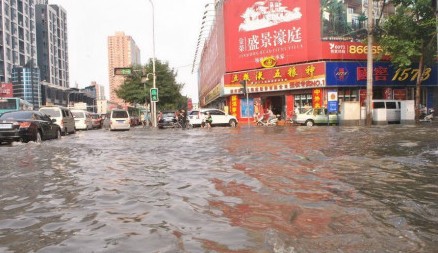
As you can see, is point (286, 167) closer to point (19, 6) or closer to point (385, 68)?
point (385, 68)

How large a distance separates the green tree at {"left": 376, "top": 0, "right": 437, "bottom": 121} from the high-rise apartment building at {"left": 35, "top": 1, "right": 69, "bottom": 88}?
74597 mm

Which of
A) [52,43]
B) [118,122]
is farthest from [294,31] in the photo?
[52,43]

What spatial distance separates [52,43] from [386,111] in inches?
3338

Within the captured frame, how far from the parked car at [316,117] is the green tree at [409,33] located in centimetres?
603

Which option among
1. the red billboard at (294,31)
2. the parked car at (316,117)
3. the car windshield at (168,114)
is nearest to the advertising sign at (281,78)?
the red billboard at (294,31)

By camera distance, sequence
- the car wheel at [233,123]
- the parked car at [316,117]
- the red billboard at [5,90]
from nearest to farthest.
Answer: the parked car at [316,117]
the car wheel at [233,123]
the red billboard at [5,90]

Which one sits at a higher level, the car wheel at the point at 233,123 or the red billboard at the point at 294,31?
the red billboard at the point at 294,31

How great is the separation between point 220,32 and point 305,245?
1575 inches

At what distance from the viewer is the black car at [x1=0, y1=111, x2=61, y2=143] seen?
13.9 metres

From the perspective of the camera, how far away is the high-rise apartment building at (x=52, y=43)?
89125mm

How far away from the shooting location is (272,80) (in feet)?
115

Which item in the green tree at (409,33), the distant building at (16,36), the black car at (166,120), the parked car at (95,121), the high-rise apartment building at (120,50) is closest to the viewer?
the green tree at (409,33)

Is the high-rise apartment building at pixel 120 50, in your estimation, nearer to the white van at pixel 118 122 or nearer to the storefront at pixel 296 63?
the storefront at pixel 296 63

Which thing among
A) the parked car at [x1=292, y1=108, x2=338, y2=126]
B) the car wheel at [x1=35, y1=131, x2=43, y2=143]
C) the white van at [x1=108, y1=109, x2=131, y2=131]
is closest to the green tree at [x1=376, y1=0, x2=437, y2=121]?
the parked car at [x1=292, y1=108, x2=338, y2=126]
